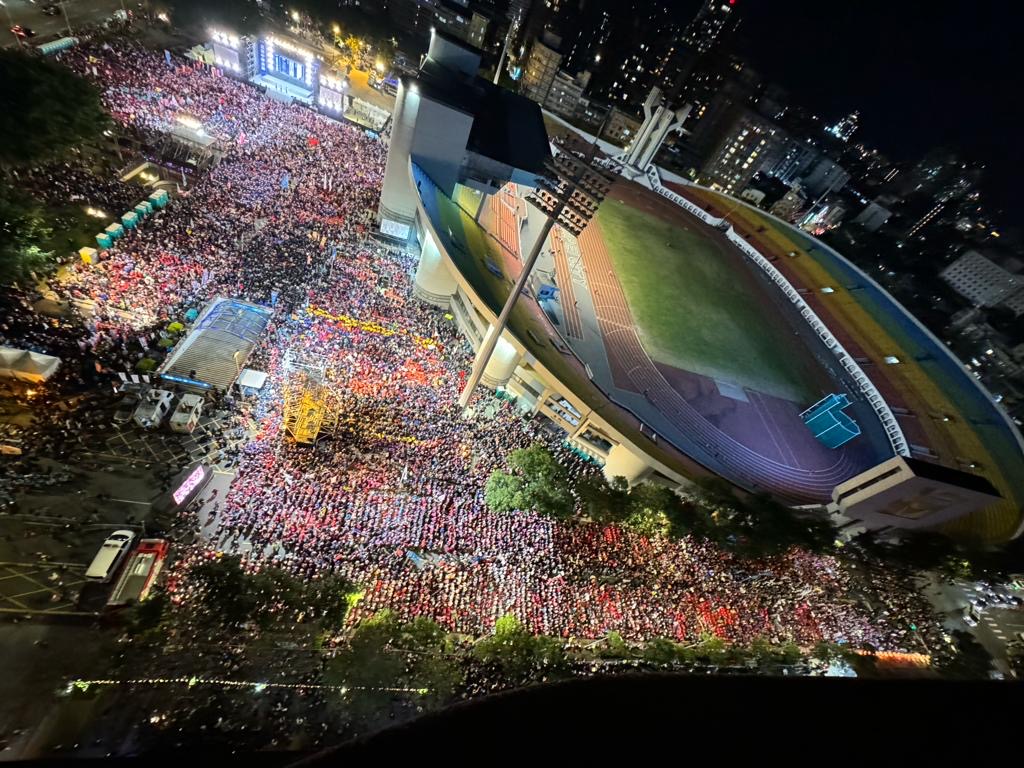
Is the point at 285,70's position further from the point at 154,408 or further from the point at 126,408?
the point at 154,408

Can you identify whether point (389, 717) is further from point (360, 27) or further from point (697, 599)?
point (360, 27)

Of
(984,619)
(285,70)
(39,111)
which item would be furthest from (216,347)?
(984,619)

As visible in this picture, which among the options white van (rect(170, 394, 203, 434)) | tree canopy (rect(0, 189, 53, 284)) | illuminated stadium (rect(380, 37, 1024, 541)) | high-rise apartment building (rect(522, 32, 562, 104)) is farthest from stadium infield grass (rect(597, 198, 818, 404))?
high-rise apartment building (rect(522, 32, 562, 104))

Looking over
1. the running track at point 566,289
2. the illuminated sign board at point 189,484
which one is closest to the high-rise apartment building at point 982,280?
the running track at point 566,289

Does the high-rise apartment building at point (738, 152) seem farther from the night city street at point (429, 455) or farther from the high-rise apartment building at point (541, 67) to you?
the night city street at point (429, 455)

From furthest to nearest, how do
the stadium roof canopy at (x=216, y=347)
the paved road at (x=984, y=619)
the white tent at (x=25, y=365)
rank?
1. the paved road at (x=984, y=619)
2. the stadium roof canopy at (x=216, y=347)
3. the white tent at (x=25, y=365)

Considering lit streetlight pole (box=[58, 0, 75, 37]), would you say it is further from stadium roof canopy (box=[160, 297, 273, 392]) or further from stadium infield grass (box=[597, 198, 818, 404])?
stadium infield grass (box=[597, 198, 818, 404])
